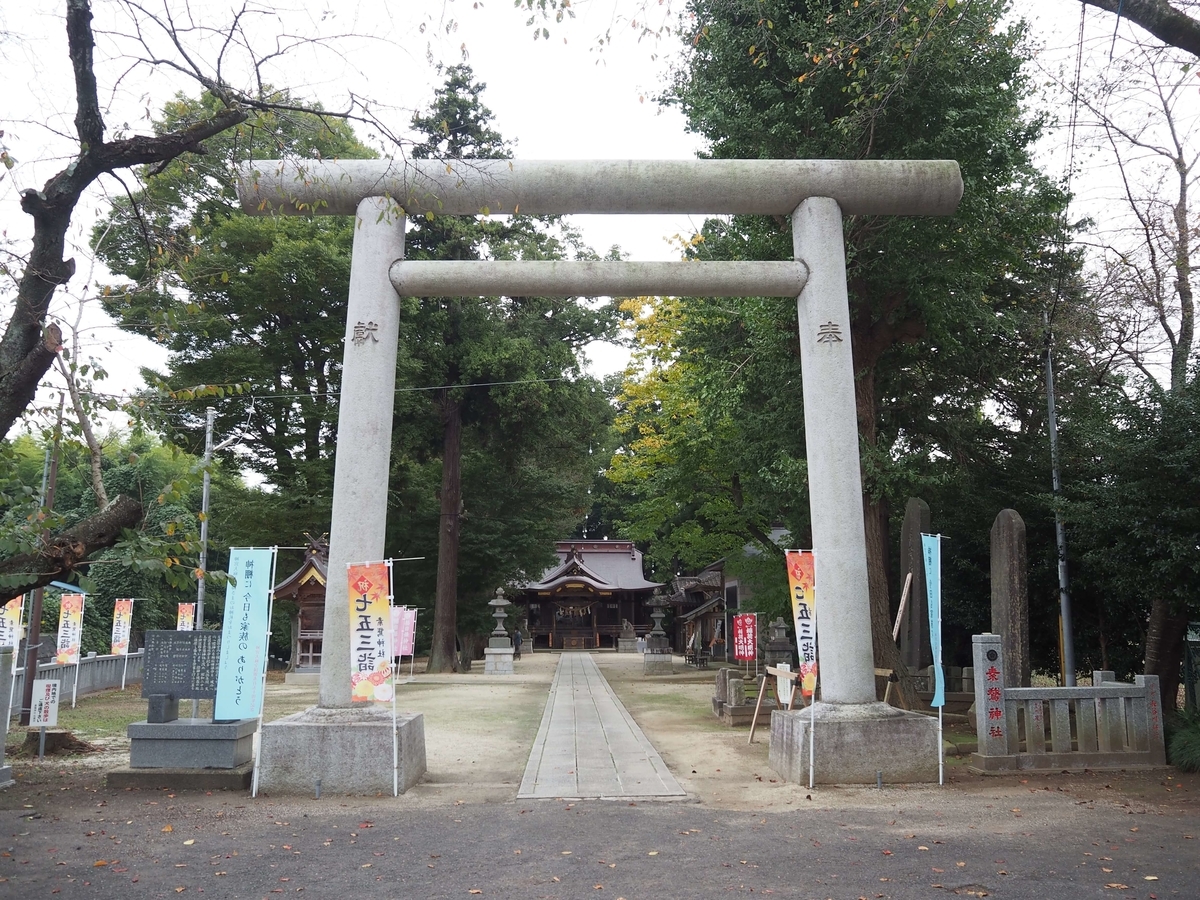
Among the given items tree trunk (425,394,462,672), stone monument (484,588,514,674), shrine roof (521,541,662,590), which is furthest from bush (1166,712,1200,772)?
shrine roof (521,541,662,590)

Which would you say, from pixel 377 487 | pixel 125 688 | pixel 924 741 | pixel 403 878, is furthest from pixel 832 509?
pixel 125 688

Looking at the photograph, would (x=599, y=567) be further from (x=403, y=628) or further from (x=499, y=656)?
(x=403, y=628)

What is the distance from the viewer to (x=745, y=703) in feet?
43.4

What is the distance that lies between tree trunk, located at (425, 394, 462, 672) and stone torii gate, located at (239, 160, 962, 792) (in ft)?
49.1

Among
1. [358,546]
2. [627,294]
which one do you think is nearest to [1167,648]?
[627,294]

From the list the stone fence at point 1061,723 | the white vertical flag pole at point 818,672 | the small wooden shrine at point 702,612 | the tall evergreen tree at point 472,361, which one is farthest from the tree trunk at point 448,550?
the stone fence at point 1061,723

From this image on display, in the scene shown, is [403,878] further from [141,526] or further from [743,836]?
[141,526]

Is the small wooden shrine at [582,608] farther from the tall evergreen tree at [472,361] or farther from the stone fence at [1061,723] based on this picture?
the stone fence at [1061,723]

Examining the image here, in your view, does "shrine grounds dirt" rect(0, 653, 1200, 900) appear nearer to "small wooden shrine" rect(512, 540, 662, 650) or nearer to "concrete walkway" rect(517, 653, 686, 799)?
"concrete walkway" rect(517, 653, 686, 799)

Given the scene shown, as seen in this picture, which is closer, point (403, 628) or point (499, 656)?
point (403, 628)

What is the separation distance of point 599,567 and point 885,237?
35025mm

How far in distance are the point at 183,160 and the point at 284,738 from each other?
Result: 4825 millimetres

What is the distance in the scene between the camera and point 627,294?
898 cm

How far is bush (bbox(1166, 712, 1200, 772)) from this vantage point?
8.37m
